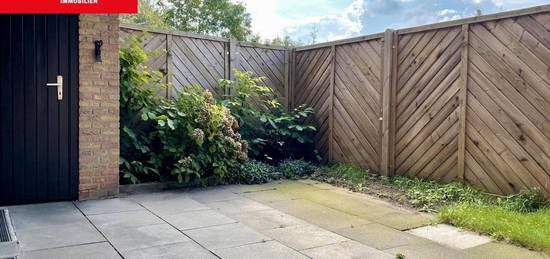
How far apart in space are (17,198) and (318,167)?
3625 mm

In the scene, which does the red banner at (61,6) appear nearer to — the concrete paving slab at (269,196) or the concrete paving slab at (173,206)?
the concrete paving slab at (173,206)

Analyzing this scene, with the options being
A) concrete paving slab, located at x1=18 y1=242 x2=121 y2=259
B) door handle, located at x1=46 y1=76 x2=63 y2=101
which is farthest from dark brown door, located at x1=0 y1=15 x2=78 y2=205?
concrete paving slab, located at x1=18 y1=242 x2=121 y2=259

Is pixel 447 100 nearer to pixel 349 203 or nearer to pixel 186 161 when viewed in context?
pixel 349 203

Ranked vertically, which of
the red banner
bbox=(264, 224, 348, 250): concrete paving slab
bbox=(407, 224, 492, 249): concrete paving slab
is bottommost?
bbox=(407, 224, 492, 249): concrete paving slab

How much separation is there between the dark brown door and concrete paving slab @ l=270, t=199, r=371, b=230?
6.47 ft

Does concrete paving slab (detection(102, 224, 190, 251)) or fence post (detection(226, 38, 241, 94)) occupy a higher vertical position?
fence post (detection(226, 38, 241, 94))

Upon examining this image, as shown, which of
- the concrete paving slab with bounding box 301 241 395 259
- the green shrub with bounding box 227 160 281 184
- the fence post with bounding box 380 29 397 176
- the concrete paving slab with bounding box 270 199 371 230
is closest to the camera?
the concrete paving slab with bounding box 301 241 395 259

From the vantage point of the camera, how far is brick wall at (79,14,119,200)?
4.14 m

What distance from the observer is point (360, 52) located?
5.87m

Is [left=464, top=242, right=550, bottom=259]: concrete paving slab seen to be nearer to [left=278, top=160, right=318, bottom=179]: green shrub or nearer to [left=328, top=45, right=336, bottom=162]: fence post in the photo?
[left=278, top=160, right=318, bottom=179]: green shrub

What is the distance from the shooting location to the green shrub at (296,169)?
18.8 feet

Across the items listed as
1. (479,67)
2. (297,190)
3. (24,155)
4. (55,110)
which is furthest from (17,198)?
(479,67)

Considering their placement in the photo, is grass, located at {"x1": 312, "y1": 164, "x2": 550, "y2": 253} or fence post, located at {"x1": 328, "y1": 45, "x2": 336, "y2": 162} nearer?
grass, located at {"x1": 312, "y1": 164, "x2": 550, "y2": 253}

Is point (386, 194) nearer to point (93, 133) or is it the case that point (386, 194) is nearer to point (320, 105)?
point (320, 105)
